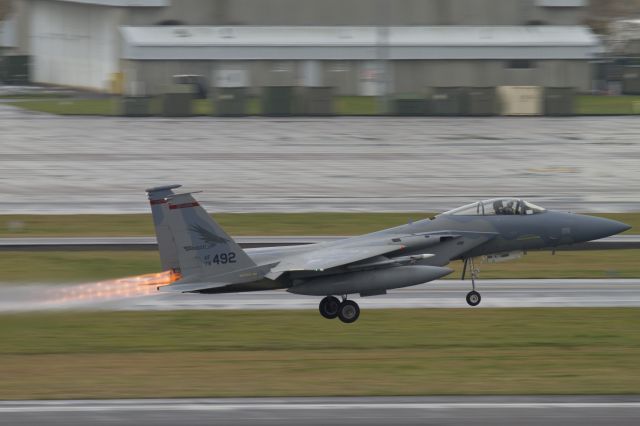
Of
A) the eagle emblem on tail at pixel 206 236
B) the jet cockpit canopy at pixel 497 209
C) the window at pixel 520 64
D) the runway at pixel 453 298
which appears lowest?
the runway at pixel 453 298

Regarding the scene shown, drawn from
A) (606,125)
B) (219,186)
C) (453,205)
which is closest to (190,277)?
(453,205)

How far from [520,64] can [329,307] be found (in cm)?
5867

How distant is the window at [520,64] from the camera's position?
82500 millimetres

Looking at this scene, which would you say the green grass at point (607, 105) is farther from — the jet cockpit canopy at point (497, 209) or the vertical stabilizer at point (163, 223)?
the vertical stabilizer at point (163, 223)

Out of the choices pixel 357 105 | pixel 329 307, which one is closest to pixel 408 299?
pixel 329 307

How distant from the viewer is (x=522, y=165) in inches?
2159

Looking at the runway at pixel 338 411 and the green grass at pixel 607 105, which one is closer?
the runway at pixel 338 411

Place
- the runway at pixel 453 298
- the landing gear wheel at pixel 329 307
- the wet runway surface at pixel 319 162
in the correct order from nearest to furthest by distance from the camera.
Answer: the landing gear wheel at pixel 329 307 → the runway at pixel 453 298 → the wet runway surface at pixel 319 162

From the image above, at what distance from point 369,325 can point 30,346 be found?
27.0ft

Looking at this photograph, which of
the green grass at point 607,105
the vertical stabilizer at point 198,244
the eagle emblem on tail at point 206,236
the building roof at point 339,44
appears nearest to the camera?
the vertical stabilizer at point 198,244

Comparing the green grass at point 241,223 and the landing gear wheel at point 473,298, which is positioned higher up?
the green grass at point 241,223

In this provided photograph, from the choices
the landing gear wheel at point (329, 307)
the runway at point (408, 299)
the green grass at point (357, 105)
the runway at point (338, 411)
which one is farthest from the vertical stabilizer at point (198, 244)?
the green grass at point (357, 105)

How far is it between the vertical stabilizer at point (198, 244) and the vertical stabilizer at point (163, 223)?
118mm

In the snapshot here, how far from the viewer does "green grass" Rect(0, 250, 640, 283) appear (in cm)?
3228
